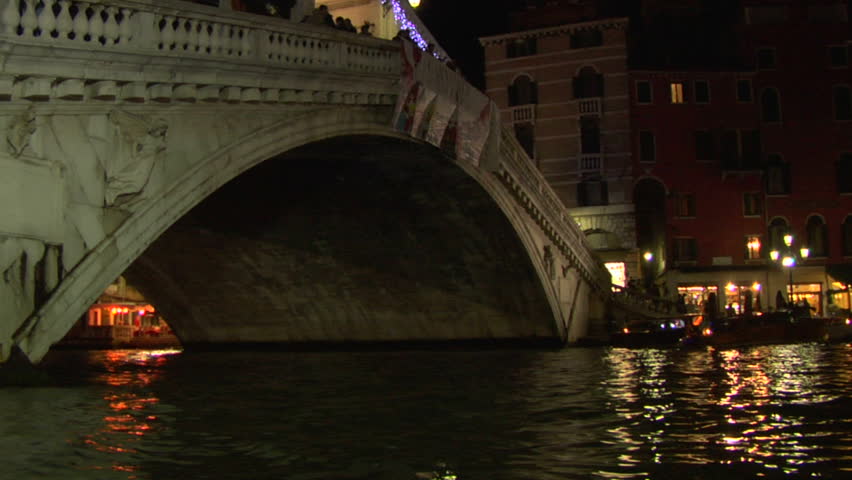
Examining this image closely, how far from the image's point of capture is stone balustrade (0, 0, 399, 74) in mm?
10109

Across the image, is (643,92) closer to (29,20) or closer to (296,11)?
(296,11)

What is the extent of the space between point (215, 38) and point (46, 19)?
112 inches

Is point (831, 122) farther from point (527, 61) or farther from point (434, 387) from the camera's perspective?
point (434, 387)

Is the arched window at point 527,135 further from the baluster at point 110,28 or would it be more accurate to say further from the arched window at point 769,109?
the baluster at point 110,28

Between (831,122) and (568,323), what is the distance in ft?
56.8

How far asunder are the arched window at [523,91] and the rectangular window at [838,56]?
38.6ft

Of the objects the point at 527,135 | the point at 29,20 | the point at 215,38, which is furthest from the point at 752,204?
the point at 29,20

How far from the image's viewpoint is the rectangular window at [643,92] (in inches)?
1560

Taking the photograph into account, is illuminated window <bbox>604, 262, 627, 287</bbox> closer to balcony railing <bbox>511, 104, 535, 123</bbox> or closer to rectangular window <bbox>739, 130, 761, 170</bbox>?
rectangular window <bbox>739, 130, 761, 170</bbox>

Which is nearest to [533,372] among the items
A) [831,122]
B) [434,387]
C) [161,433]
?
[434,387]

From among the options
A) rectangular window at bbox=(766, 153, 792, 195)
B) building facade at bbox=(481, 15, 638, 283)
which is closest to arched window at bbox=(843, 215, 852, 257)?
rectangular window at bbox=(766, 153, 792, 195)

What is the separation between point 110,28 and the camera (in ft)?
35.9

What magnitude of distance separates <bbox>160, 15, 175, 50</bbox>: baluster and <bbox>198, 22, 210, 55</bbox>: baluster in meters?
0.49

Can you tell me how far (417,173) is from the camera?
21625 mm
